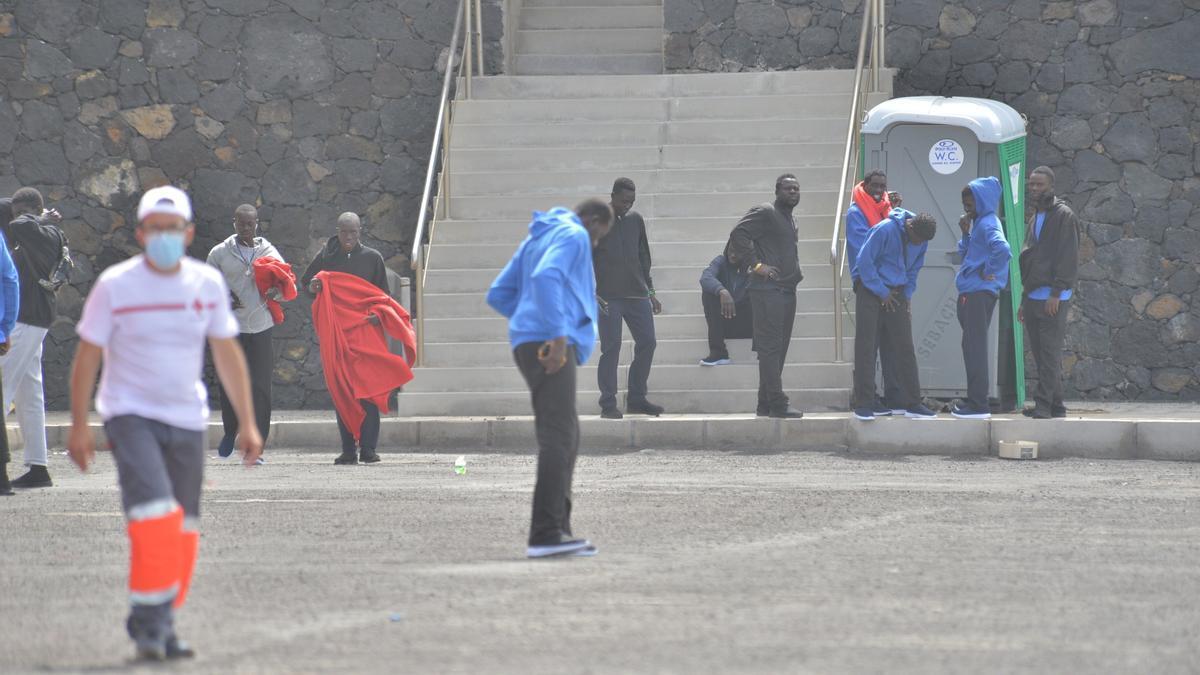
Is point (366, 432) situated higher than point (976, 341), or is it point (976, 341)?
point (976, 341)

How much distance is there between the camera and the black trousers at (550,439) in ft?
25.5

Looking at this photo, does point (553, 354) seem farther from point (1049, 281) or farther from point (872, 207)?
point (1049, 281)

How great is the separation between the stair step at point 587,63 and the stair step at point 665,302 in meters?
3.71

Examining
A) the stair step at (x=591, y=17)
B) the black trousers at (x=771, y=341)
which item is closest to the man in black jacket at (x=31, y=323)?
the black trousers at (x=771, y=341)

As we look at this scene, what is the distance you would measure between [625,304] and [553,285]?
5.86m

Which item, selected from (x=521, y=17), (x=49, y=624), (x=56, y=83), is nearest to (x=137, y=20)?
(x=56, y=83)

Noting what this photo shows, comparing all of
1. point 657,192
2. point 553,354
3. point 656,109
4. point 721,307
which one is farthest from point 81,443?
point 656,109

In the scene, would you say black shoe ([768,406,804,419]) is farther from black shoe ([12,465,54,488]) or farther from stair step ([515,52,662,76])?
stair step ([515,52,662,76])

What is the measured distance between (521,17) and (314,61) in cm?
260

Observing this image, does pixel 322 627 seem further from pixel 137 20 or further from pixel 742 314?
pixel 137 20

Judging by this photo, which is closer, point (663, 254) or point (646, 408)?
point (646, 408)

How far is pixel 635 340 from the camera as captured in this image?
13.6 m

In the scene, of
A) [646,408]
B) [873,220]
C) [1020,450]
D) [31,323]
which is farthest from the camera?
[646,408]

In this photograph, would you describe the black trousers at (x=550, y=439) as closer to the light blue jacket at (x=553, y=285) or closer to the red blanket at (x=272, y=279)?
the light blue jacket at (x=553, y=285)
